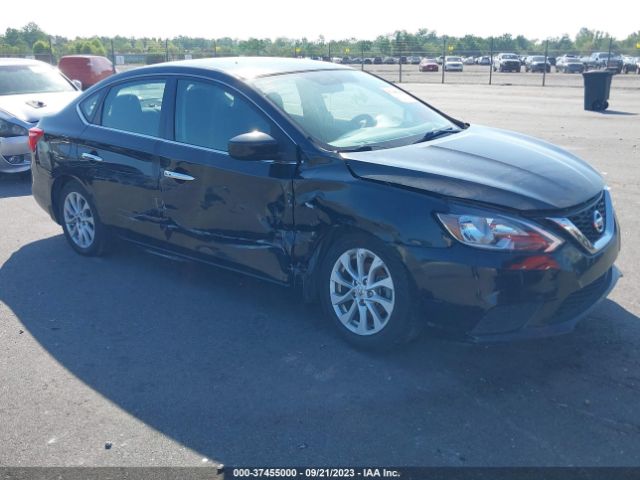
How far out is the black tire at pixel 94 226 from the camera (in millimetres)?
6285

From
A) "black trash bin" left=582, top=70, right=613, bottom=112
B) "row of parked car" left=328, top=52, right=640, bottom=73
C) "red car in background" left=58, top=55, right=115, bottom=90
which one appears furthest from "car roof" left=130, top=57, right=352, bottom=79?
"row of parked car" left=328, top=52, right=640, bottom=73

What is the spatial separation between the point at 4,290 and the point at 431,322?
3593mm

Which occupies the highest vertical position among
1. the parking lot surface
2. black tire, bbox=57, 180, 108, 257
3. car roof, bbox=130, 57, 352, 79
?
car roof, bbox=130, 57, 352, 79

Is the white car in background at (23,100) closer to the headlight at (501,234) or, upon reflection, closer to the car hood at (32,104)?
the car hood at (32,104)

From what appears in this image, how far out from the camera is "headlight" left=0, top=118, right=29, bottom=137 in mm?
9953

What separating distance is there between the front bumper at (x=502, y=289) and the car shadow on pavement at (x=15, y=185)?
7.06 metres

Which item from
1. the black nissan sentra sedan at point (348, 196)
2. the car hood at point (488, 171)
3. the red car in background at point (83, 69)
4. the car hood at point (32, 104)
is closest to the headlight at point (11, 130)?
the car hood at point (32, 104)

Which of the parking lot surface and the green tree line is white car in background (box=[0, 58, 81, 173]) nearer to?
the parking lot surface

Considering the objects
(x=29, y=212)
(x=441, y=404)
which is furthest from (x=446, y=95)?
(x=441, y=404)

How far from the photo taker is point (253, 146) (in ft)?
14.9

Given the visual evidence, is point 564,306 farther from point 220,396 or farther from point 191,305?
point 191,305

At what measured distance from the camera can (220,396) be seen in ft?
13.1

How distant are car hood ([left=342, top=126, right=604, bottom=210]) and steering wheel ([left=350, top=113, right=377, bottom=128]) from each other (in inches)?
18.0

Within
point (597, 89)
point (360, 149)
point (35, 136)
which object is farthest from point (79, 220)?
point (597, 89)
